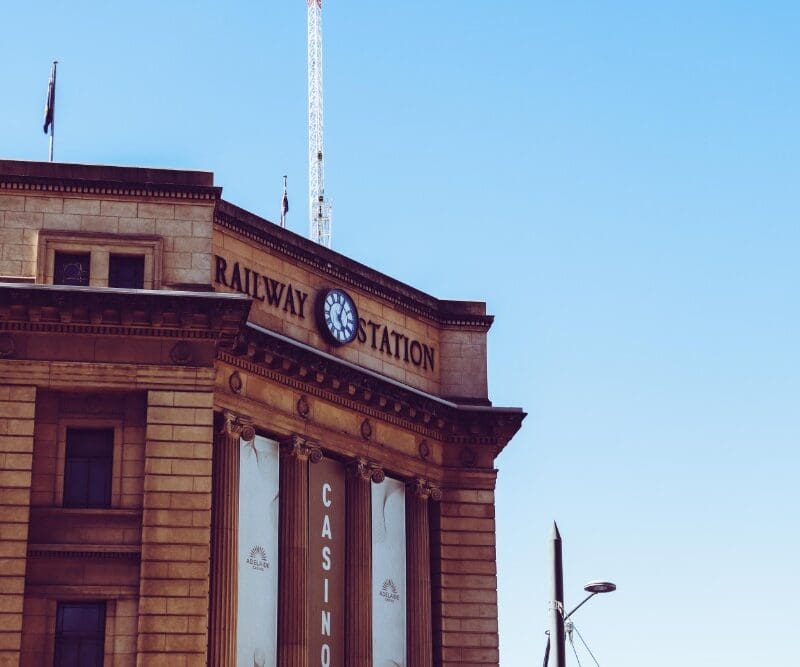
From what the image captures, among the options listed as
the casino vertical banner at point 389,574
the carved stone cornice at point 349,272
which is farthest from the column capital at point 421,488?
the carved stone cornice at point 349,272

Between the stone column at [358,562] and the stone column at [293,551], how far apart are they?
7.58 feet

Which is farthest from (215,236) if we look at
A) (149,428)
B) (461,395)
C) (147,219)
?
(461,395)

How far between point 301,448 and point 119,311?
8.65 meters

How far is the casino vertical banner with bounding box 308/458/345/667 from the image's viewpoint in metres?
58.6

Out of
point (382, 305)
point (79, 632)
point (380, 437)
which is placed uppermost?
point (382, 305)

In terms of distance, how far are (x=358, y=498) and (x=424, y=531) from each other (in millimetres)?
3455

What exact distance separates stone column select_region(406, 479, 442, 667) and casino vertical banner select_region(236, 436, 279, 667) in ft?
21.6

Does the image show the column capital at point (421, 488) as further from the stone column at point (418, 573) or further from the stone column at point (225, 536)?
the stone column at point (225, 536)

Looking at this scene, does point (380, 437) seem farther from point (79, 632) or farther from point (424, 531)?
point (79, 632)

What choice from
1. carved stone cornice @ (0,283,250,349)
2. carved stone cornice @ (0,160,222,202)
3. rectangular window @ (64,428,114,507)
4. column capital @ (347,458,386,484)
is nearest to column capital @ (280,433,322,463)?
column capital @ (347,458,386,484)

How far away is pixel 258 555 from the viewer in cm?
5656

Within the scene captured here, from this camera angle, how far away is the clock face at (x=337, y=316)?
61.1 meters

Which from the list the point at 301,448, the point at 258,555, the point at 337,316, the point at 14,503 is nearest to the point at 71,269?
the point at 14,503

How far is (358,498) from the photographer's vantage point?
60844 mm
